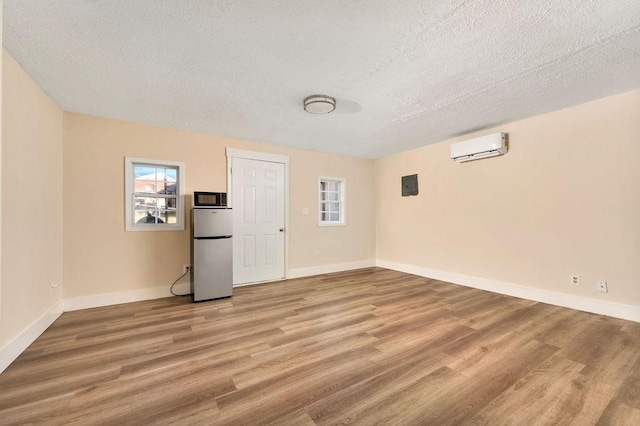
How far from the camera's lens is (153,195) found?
397 cm

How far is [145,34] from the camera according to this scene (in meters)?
2.04

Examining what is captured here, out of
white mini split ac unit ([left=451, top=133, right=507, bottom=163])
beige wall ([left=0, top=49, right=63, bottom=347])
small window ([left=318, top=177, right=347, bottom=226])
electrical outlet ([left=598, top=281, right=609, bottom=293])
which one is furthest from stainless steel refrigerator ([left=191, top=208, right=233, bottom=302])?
electrical outlet ([left=598, top=281, right=609, bottom=293])

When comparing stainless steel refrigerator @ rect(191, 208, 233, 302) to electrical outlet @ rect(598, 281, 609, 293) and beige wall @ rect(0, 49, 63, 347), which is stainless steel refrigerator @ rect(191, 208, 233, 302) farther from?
electrical outlet @ rect(598, 281, 609, 293)

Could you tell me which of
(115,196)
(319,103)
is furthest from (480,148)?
(115,196)

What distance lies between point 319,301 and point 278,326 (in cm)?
92

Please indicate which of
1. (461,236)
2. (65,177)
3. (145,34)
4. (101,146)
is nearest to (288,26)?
(145,34)

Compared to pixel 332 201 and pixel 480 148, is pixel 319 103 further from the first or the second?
pixel 332 201

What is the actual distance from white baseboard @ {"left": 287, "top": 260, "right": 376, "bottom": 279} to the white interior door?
0.29 meters

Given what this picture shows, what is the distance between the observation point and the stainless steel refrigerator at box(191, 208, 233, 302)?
3764 millimetres

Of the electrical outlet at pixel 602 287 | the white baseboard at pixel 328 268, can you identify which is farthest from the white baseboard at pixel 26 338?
the electrical outlet at pixel 602 287

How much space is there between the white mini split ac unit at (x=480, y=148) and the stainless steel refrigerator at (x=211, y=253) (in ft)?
11.8

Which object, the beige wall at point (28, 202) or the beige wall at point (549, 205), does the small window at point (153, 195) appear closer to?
the beige wall at point (28, 202)

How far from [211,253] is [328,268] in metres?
2.42

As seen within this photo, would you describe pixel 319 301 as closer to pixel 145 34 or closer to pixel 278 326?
pixel 278 326
